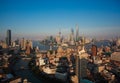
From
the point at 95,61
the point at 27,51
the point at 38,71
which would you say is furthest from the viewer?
the point at 27,51

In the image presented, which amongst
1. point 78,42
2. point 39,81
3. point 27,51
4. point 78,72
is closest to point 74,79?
point 78,72

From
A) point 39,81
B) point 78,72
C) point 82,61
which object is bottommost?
point 39,81

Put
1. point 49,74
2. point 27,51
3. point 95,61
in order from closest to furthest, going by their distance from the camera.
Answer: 1. point 49,74
2. point 95,61
3. point 27,51

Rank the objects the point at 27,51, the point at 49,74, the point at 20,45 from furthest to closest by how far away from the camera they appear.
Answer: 1. the point at 20,45
2. the point at 27,51
3. the point at 49,74

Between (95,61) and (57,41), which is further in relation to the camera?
(57,41)

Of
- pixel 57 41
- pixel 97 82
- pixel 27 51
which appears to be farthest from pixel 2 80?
pixel 57 41

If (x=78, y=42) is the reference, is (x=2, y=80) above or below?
below

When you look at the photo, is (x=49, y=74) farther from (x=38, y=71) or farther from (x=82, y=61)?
(x=82, y=61)

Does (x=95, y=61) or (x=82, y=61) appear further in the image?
(x=95, y=61)

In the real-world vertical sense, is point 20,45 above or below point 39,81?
above
